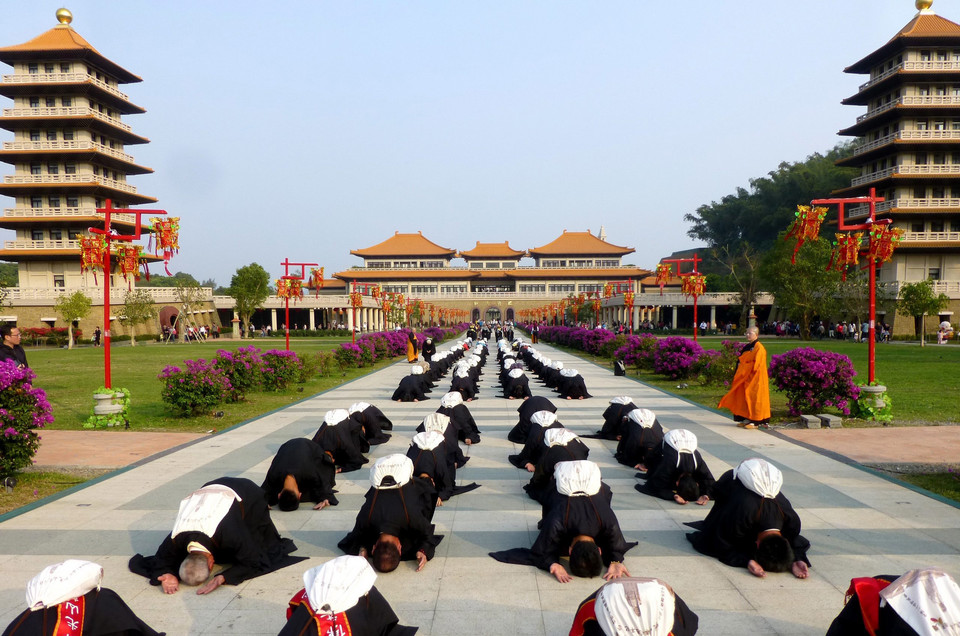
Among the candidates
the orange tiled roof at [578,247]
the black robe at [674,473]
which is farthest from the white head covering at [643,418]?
the orange tiled roof at [578,247]

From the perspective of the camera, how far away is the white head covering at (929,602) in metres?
2.72

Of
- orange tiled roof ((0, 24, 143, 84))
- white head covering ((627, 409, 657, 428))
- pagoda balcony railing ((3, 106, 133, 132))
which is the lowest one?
white head covering ((627, 409, 657, 428))

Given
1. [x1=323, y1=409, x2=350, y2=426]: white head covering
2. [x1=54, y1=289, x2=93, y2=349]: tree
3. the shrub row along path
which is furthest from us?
[x1=54, y1=289, x2=93, y2=349]: tree

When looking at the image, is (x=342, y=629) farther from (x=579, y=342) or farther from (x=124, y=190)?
(x=124, y=190)

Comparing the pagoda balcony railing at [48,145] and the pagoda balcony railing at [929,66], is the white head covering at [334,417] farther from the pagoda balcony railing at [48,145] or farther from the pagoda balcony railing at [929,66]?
the pagoda balcony railing at [929,66]

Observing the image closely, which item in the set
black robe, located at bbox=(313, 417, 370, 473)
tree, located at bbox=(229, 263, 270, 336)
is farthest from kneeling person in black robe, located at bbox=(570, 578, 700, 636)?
tree, located at bbox=(229, 263, 270, 336)

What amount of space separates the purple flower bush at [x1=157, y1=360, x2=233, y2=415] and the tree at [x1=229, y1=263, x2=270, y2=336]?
39.1m

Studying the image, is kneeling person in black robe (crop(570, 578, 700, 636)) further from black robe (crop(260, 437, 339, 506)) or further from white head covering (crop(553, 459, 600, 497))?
black robe (crop(260, 437, 339, 506))

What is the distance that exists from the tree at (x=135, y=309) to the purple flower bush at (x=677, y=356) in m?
32.5

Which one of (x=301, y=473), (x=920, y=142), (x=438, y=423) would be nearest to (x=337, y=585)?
(x=301, y=473)

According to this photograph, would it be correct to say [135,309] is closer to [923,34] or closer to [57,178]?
[57,178]

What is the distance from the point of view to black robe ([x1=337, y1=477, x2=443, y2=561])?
4.82 m

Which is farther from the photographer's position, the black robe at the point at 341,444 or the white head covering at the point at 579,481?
the black robe at the point at 341,444

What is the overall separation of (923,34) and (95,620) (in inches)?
1856
